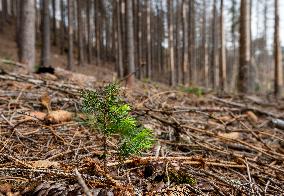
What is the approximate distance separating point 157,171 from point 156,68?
1290 inches

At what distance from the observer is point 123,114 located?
149 centimetres

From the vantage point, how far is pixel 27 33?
6.70 m

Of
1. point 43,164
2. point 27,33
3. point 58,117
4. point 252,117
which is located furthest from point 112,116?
point 27,33

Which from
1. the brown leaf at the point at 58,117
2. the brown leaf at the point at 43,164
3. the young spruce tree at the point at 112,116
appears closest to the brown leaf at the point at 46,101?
the brown leaf at the point at 58,117

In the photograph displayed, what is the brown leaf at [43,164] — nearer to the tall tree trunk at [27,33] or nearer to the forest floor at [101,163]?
the forest floor at [101,163]

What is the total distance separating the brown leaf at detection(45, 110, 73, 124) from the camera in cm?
253

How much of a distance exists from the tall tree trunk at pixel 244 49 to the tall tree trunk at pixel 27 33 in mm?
4554

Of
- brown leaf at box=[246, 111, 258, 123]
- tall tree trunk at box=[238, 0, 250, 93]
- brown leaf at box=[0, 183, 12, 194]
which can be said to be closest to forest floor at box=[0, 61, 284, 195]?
brown leaf at box=[0, 183, 12, 194]

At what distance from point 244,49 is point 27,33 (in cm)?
474

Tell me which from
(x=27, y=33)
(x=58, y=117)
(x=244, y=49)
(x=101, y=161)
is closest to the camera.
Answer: (x=101, y=161)

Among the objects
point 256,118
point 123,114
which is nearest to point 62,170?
point 123,114

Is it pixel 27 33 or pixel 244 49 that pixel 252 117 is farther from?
pixel 27 33

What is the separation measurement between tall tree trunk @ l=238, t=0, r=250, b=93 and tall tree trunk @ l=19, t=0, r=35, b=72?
455cm

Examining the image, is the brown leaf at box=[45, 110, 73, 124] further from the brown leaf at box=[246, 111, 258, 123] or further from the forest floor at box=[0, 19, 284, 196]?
the brown leaf at box=[246, 111, 258, 123]
